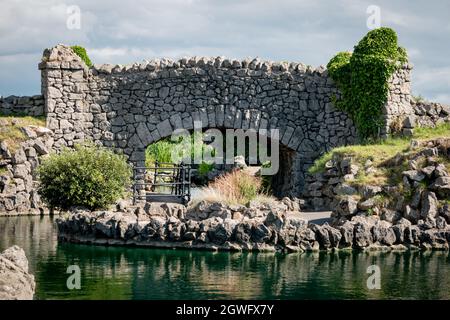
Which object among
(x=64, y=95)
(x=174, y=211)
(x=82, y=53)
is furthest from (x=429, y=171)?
(x=82, y=53)

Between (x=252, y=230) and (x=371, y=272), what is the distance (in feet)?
10.3

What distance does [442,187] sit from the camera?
1939 cm

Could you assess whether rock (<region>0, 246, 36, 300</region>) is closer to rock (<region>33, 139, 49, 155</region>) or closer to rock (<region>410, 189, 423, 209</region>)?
rock (<region>410, 189, 423, 209</region>)

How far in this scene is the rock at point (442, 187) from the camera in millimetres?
19422

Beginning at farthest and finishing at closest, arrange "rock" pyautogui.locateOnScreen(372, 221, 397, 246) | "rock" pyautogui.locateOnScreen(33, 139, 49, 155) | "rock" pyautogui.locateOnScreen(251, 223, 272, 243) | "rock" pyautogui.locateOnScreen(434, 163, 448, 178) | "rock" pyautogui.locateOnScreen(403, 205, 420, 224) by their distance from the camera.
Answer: "rock" pyautogui.locateOnScreen(33, 139, 49, 155)
"rock" pyautogui.locateOnScreen(434, 163, 448, 178)
"rock" pyautogui.locateOnScreen(403, 205, 420, 224)
"rock" pyautogui.locateOnScreen(372, 221, 397, 246)
"rock" pyautogui.locateOnScreen(251, 223, 272, 243)

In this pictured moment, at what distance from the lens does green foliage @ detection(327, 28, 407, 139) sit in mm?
25906

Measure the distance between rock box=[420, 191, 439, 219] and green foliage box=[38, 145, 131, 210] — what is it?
704 centimetres

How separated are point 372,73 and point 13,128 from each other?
10451 mm

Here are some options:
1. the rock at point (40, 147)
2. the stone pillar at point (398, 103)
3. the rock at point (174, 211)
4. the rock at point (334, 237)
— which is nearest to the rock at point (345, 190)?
the rock at point (334, 237)

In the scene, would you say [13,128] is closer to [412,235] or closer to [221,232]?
[221,232]

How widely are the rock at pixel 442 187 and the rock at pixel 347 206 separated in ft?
5.71

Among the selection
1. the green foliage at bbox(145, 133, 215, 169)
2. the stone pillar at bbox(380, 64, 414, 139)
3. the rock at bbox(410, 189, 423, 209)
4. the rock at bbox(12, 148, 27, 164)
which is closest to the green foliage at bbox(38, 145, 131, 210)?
the rock at bbox(12, 148, 27, 164)
